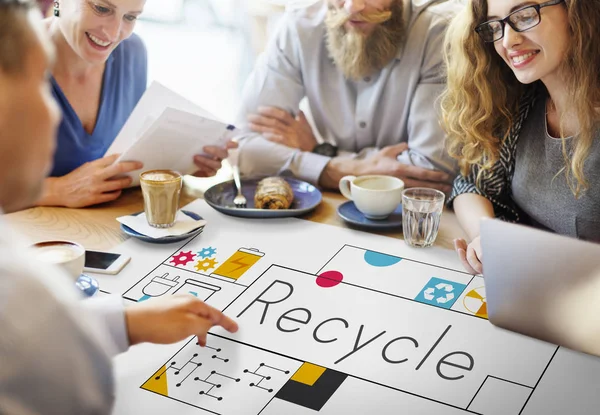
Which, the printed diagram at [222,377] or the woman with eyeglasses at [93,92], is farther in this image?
the woman with eyeglasses at [93,92]

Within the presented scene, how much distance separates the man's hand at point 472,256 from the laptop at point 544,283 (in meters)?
0.20

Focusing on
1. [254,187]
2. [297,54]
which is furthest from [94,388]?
[297,54]

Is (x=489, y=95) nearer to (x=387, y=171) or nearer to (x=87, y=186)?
(x=387, y=171)

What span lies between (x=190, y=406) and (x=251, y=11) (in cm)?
252

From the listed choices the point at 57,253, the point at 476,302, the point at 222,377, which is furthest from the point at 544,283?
the point at 57,253

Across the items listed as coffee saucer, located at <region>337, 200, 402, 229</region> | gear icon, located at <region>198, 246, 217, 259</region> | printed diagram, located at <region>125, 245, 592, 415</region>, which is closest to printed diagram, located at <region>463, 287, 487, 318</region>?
printed diagram, located at <region>125, 245, 592, 415</region>

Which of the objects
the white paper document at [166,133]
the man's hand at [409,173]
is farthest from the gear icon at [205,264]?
the man's hand at [409,173]

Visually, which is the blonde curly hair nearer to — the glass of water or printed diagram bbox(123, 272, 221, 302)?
the glass of water

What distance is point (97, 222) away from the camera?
1606 millimetres

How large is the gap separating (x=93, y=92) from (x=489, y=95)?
1.11m

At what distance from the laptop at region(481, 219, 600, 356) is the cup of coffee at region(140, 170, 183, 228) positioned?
72cm

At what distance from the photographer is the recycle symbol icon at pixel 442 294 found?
1.27 metres

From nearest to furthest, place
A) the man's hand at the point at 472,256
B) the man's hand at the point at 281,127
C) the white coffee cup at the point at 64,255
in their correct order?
1. the white coffee cup at the point at 64,255
2. the man's hand at the point at 472,256
3. the man's hand at the point at 281,127

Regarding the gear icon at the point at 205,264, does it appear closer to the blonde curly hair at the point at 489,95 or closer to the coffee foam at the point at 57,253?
the coffee foam at the point at 57,253
